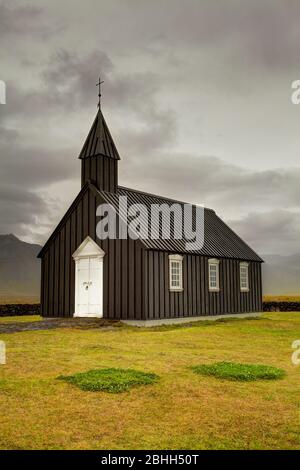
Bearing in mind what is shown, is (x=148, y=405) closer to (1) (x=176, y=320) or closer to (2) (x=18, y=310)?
(1) (x=176, y=320)

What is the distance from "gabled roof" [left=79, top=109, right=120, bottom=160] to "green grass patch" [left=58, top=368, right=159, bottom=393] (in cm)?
1738

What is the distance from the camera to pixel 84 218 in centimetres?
2506

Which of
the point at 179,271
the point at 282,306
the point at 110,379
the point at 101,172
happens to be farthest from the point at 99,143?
the point at 282,306

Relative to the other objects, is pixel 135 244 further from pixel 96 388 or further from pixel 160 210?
pixel 96 388

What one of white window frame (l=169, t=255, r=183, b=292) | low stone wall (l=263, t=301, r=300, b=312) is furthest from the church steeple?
low stone wall (l=263, t=301, r=300, b=312)

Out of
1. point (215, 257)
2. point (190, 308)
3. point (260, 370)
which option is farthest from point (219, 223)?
point (260, 370)

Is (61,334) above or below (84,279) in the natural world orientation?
below

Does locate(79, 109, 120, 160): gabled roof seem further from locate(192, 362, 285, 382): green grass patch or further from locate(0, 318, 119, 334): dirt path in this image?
locate(192, 362, 285, 382): green grass patch

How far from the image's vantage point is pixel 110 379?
921cm

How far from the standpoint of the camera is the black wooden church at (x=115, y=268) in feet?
73.1

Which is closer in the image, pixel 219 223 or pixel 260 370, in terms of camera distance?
pixel 260 370

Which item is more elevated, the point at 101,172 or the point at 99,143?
the point at 99,143

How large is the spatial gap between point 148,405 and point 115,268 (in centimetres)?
1539

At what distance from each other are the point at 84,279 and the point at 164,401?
16.9 metres
